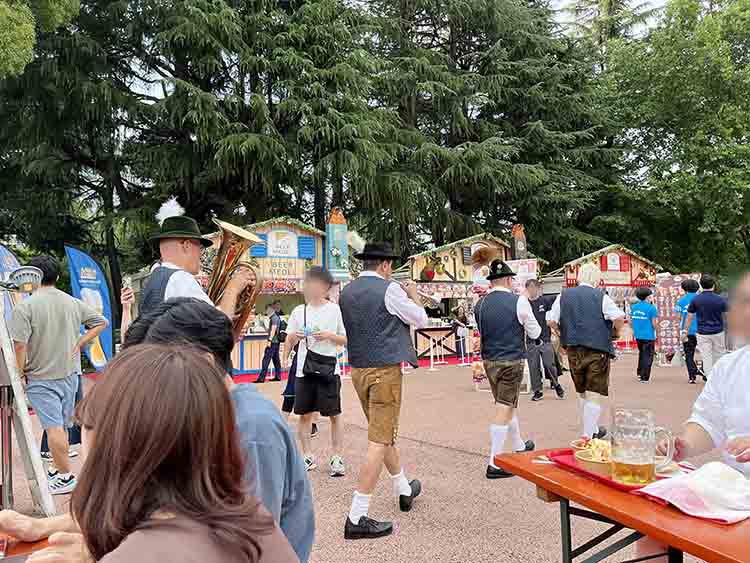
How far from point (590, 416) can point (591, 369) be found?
1.64 feet

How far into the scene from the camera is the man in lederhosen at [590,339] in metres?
6.36

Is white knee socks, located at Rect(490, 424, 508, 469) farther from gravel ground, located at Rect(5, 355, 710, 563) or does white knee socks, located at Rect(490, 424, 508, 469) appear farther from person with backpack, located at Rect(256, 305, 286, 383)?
person with backpack, located at Rect(256, 305, 286, 383)

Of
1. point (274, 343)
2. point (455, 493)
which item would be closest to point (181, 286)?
point (455, 493)

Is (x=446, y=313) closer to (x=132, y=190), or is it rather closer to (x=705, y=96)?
(x=132, y=190)

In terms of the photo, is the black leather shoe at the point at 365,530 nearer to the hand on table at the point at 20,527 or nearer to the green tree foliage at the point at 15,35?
the hand on table at the point at 20,527

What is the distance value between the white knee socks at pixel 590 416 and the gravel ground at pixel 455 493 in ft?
1.93

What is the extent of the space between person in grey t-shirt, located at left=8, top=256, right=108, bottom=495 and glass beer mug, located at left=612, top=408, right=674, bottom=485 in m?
4.58

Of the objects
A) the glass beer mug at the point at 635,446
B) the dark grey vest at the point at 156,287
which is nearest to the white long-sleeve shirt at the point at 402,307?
the dark grey vest at the point at 156,287

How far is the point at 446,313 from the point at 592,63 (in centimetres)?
1447

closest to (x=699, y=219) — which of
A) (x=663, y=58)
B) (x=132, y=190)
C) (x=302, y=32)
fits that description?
(x=663, y=58)

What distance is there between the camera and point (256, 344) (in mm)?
14578

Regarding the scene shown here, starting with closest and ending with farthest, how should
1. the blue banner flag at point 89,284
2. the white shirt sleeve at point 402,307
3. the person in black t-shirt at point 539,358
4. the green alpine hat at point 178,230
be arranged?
the green alpine hat at point 178,230, the white shirt sleeve at point 402,307, the blue banner flag at point 89,284, the person in black t-shirt at point 539,358

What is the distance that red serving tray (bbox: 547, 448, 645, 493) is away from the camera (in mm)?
2268

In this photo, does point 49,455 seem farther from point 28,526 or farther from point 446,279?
point 446,279
